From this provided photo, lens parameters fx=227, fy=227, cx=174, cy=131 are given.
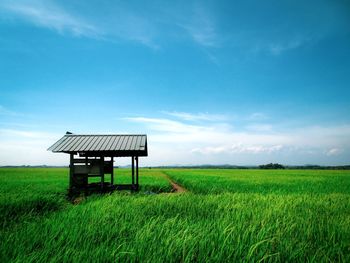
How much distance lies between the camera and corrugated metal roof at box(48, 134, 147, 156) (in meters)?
11.1

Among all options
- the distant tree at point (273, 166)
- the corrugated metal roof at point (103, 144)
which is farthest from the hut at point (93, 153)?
the distant tree at point (273, 166)

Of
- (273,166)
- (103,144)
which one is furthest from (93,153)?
(273,166)

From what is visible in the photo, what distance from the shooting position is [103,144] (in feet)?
38.3

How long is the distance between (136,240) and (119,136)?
986 centimetres

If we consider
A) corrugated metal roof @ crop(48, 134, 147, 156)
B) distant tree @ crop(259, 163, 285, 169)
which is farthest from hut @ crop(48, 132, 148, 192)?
distant tree @ crop(259, 163, 285, 169)

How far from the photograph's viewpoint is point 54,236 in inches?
137

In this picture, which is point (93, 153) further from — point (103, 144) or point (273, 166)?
point (273, 166)

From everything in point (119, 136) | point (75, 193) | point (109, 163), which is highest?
point (119, 136)

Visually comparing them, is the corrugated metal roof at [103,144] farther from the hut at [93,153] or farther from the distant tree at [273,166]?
the distant tree at [273,166]

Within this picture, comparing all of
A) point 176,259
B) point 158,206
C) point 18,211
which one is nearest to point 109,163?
point 18,211

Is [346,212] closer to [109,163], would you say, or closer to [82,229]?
[82,229]

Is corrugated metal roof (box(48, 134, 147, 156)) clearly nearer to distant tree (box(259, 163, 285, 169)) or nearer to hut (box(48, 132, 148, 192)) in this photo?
hut (box(48, 132, 148, 192))

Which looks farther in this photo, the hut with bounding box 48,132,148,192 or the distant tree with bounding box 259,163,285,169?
the distant tree with bounding box 259,163,285,169

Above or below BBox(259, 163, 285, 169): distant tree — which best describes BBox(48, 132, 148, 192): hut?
above
